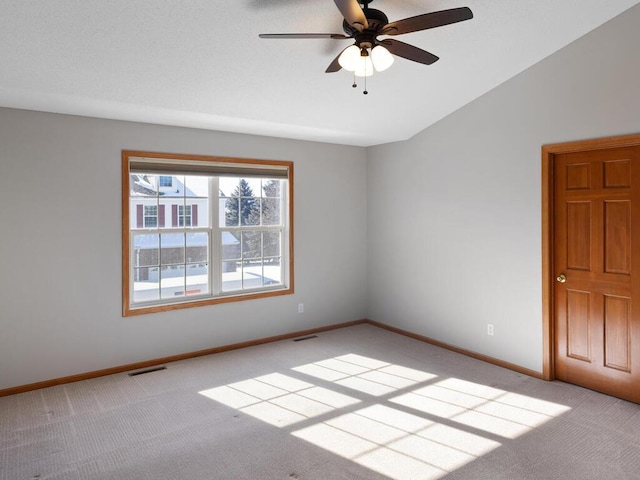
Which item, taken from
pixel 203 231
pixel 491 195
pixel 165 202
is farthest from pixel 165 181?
pixel 491 195

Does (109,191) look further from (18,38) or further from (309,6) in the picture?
(309,6)

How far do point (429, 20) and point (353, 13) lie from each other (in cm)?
43

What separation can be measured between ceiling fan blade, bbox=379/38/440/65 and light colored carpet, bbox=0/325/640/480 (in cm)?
242

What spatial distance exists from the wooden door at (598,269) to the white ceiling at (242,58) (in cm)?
111

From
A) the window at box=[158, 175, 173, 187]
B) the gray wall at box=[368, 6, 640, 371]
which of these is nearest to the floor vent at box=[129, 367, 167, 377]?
the window at box=[158, 175, 173, 187]

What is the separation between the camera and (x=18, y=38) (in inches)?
101

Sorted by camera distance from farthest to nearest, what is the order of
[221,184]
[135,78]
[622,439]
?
[221,184], [135,78], [622,439]

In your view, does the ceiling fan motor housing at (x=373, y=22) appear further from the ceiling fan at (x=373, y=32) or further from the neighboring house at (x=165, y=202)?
the neighboring house at (x=165, y=202)

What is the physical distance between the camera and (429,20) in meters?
2.23

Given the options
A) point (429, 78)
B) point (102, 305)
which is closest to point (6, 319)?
point (102, 305)

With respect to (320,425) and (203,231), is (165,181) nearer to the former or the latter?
(203,231)

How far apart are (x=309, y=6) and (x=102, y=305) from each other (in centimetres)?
310

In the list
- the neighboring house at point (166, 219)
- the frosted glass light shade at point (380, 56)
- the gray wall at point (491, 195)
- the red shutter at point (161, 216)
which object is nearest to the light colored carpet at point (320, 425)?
the gray wall at point (491, 195)

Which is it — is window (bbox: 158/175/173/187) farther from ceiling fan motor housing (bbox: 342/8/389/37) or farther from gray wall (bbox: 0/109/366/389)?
ceiling fan motor housing (bbox: 342/8/389/37)
